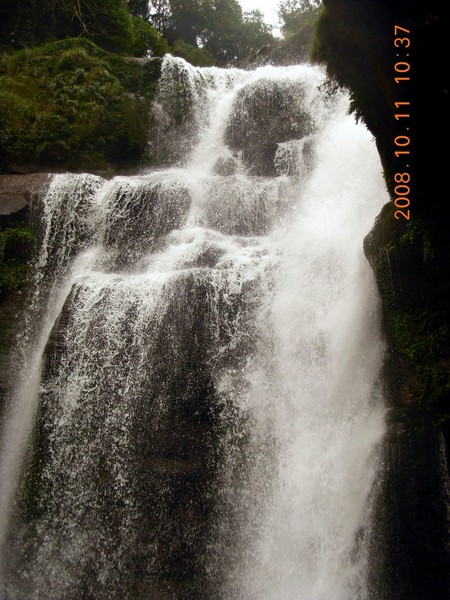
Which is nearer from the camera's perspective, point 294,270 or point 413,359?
point 413,359

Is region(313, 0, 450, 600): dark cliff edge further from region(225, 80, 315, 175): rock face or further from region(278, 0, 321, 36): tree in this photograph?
region(278, 0, 321, 36): tree

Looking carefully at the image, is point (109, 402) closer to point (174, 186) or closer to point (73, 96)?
point (174, 186)

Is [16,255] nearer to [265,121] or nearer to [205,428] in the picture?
[205,428]

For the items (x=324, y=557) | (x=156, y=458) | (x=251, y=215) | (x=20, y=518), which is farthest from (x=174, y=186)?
(x=324, y=557)

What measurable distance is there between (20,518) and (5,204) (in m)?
6.52

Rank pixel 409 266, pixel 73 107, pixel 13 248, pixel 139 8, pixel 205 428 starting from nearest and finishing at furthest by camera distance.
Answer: pixel 409 266 < pixel 205 428 < pixel 13 248 < pixel 73 107 < pixel 139 8

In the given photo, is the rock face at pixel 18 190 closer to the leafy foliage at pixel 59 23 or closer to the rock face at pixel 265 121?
the rock face at pixel 265 121

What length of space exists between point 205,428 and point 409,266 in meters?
3.51

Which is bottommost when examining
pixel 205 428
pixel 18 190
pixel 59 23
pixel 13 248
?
pixel 205 428

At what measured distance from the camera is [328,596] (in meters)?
5.65

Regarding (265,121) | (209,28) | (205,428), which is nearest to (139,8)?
(209,28)

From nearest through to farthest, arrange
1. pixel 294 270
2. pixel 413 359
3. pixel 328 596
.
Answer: pixel 328 596 → pixel 413 359 → pixel 294 270

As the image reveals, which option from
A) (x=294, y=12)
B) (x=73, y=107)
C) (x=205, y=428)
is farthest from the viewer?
(x=294, y=12)

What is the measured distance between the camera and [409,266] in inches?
245
